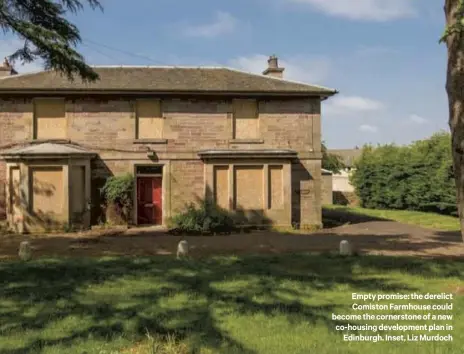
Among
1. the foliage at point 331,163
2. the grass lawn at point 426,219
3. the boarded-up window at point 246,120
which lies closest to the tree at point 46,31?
the boarded-up window at point 246,120

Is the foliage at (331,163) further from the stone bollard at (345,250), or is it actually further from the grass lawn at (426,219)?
the stone bollard at (345,250)

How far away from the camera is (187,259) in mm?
10906

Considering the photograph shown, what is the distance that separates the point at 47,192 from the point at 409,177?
19.2 meters

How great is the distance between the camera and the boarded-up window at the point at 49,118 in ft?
62.1

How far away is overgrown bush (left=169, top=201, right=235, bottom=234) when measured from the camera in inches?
692

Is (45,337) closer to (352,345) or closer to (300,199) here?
(352,345)

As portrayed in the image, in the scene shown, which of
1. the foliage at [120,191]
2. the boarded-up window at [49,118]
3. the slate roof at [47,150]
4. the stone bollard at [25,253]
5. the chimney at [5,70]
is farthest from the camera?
the chimney at [5,70]

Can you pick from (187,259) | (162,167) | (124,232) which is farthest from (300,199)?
(187,259)

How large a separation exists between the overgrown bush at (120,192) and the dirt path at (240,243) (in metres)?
1.15

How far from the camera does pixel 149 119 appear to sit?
1944cm

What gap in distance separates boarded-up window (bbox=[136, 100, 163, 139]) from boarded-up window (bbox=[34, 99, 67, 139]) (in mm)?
2858

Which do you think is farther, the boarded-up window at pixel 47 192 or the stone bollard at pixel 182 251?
the boarded-up window at pixel 47 192

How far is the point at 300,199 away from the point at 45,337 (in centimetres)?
1496

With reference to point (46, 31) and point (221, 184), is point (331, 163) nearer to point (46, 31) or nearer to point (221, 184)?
point (221, 184)
